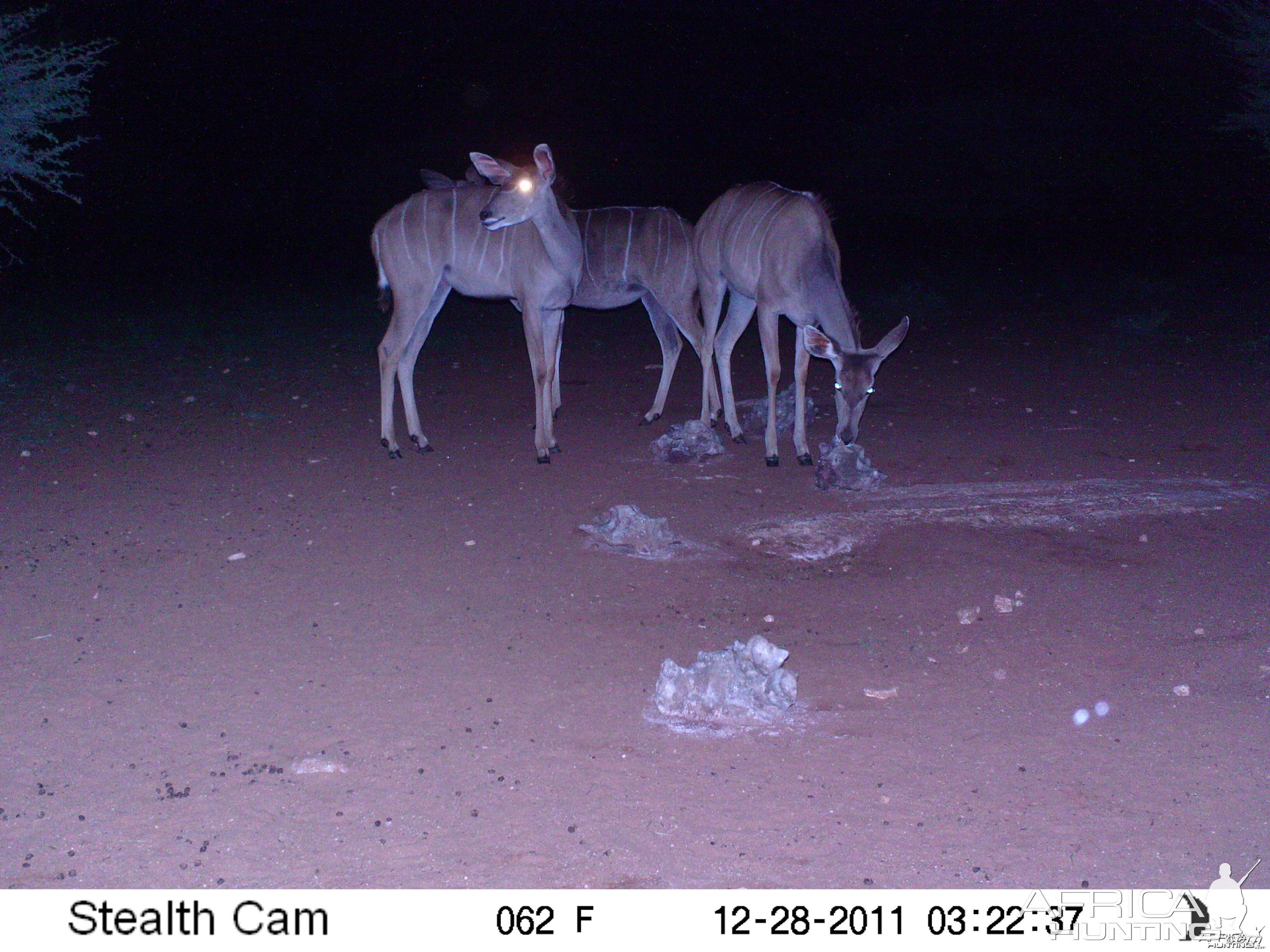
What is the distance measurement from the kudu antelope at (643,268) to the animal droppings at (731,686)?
16.3 ft

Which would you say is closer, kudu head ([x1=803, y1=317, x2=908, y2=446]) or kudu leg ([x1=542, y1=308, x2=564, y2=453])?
kudu head ([x1=803, y1=317, x2=908, y2=446])

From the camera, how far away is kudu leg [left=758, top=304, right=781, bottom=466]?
8.88m

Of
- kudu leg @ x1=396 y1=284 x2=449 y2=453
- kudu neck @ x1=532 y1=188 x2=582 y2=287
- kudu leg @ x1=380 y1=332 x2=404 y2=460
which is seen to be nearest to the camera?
kudu neck @ x1=532 y1=188 x2=582 y2=287

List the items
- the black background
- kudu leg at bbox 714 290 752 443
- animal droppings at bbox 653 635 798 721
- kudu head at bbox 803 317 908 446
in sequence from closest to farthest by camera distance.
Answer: animal droppings at bbox 653 635 798 721 < kudu head at bbox 803 317 908 446 < kudu leg at bbox 714 290 752 443 < the black background

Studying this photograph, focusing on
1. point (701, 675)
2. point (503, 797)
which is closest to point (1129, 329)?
point (701, 675)

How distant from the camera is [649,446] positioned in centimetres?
925

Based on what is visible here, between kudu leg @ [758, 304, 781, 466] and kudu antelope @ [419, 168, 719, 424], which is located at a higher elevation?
kudu antelope @ [419, 168, 719, 424]

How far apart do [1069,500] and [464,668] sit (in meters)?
4.37

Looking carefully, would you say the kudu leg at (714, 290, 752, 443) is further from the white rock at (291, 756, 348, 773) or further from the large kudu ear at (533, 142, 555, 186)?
the white rock at (291, 756, 348, 773)

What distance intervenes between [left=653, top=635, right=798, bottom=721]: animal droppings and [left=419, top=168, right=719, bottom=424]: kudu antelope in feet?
16.3

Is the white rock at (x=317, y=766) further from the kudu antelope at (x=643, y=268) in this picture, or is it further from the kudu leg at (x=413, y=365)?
the kudu antelope at (x=643, y=268)

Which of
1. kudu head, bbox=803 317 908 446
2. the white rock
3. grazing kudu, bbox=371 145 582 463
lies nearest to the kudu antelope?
grazing kudu, bbox=371 145 582 463

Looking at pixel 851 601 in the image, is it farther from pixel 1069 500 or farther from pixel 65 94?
pixel 65 94

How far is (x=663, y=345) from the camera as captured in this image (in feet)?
34.0
